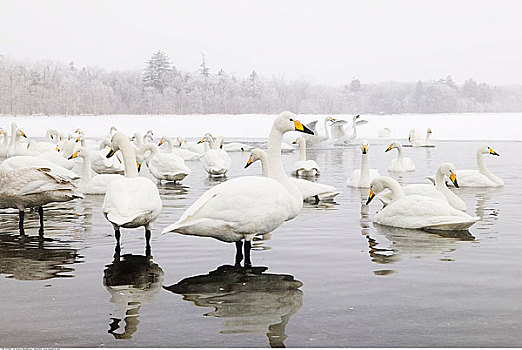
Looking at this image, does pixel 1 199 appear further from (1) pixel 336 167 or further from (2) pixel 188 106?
(2) pixel 188 106

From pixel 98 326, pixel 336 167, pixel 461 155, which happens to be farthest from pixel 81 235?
pixel 461 155

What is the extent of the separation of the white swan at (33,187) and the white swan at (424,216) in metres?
3.76

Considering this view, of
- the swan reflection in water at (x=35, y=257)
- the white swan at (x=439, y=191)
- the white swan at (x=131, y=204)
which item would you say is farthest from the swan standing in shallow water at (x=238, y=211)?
the white swan at (x=439, y=191)

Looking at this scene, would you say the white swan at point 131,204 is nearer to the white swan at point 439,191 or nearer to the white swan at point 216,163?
the white swan at point 439,191

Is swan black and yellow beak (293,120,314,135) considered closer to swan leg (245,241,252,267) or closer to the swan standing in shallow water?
the swan standing in shallow water

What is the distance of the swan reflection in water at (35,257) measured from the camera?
5797 mm

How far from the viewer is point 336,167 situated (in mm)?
18281

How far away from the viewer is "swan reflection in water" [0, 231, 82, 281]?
5.80 m

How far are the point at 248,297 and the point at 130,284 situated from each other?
3.45 ft

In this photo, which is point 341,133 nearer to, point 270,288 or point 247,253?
point 247,253

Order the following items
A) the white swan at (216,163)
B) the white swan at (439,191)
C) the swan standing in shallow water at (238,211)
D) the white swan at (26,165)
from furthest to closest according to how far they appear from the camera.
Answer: the white swan at (216,163), the white swan at (439,191), the white swan at (26,165), the swan standing in shallow water at (238,211)

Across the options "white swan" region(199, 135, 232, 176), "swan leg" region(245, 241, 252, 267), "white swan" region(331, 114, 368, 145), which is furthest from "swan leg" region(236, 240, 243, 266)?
"white swan" region(331, 114, 368, 145)

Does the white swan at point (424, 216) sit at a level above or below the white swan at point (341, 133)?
below

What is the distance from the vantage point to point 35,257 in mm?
6418
